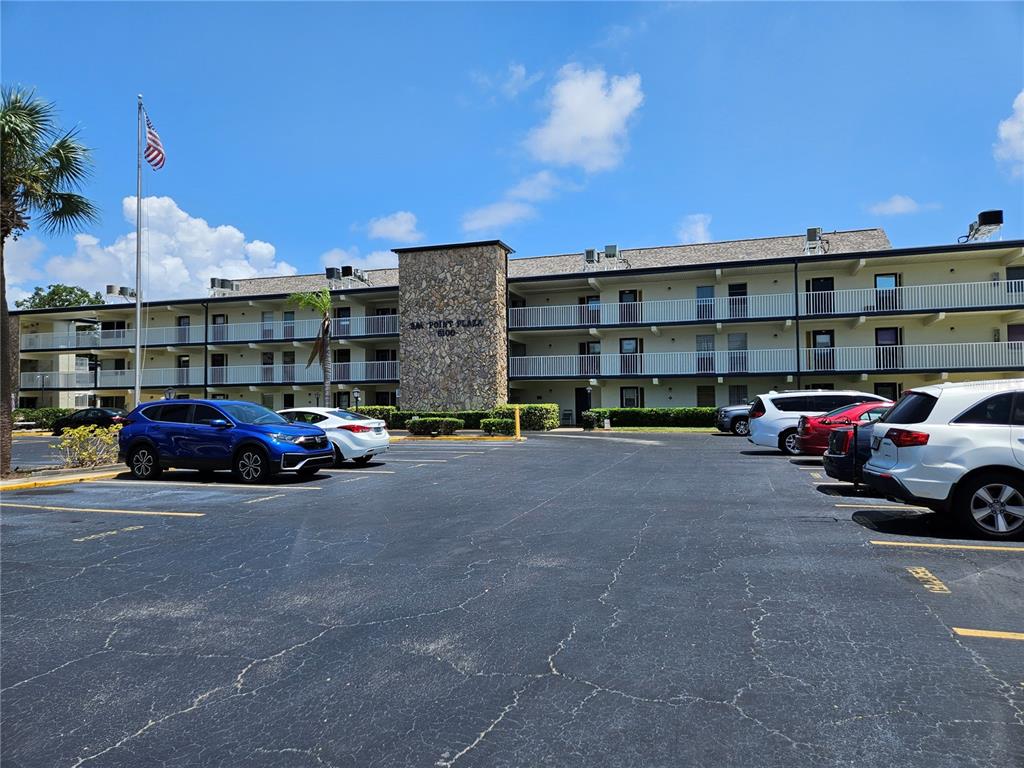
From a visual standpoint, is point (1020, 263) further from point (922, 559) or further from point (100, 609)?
point (100, 609)

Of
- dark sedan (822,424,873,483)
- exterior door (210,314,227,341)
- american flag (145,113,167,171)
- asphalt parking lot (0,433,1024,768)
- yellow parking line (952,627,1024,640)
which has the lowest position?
asphalt parking lot (0,433,1024,768)

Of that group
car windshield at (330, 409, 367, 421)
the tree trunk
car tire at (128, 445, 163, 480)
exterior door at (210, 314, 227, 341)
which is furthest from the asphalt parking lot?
exterior door at (210, 314, 227, 341)

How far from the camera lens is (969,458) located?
23.1 ft

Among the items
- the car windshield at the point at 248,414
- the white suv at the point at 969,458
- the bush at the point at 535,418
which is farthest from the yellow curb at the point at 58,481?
the bush at the point at 535,418

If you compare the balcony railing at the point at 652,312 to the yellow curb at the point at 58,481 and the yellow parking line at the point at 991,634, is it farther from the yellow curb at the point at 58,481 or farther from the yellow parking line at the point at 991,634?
the yellow parking line at the point at 991,634

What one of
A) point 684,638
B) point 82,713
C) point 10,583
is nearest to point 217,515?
point 10,583

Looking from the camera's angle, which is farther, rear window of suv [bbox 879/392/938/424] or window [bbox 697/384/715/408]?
window [bbox 697/384/715/408]

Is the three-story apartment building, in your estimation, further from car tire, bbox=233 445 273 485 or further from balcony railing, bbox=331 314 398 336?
car tire, bbox=233 445 273 485

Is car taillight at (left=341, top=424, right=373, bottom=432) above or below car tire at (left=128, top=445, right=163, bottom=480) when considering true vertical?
above

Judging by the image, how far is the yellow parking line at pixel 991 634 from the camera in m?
4.29

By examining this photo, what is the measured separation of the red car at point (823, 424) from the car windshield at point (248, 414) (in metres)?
12.7

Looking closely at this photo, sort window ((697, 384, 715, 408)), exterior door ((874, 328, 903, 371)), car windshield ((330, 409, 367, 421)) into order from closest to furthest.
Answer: car windshield ((330, 409, 367, 421)), exterior door ((874, 328, 903, 371)), window ((697, 384, 715, 408))

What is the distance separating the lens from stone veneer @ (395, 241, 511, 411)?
3272 cm

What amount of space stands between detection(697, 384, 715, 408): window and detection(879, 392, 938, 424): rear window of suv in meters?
25.7
